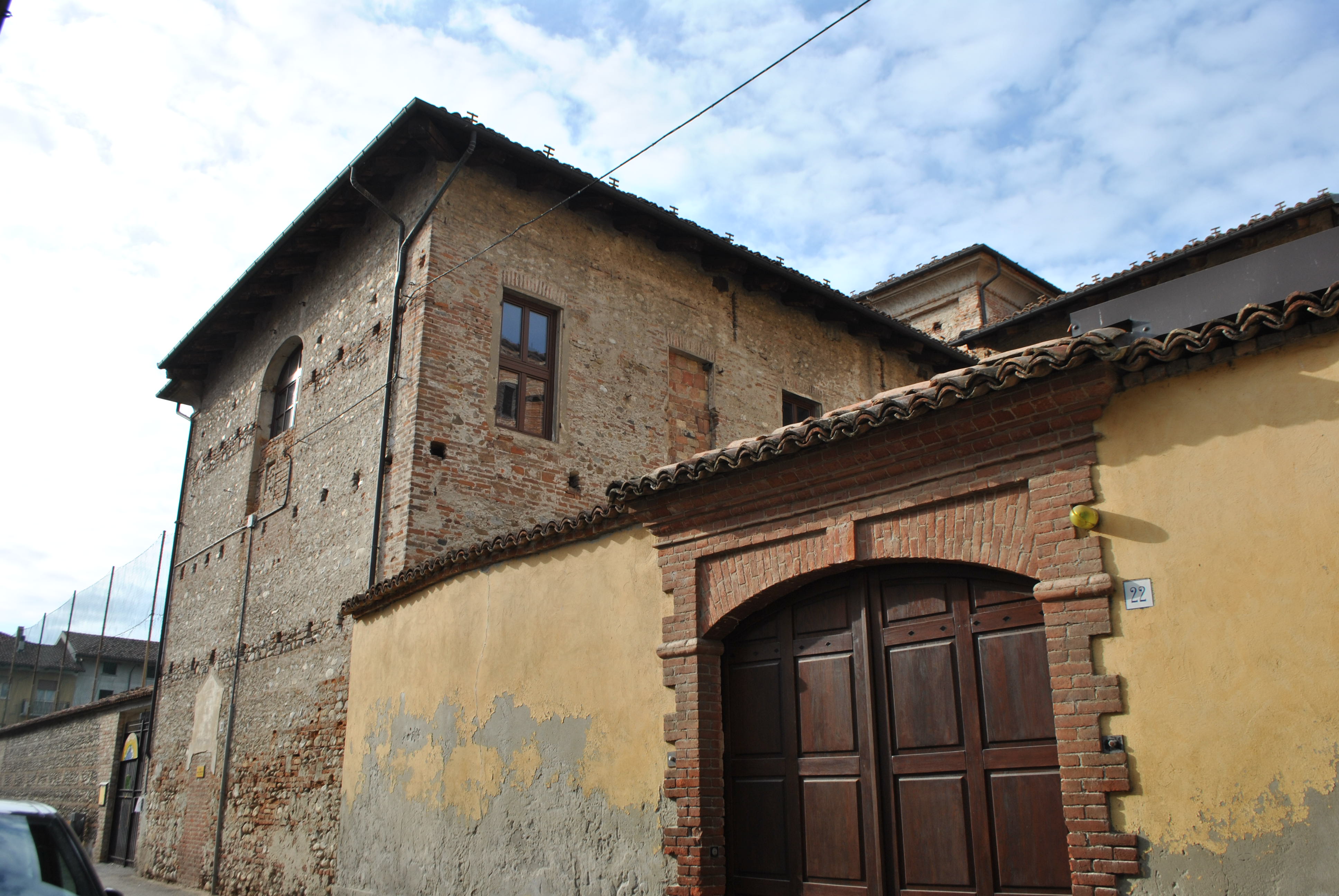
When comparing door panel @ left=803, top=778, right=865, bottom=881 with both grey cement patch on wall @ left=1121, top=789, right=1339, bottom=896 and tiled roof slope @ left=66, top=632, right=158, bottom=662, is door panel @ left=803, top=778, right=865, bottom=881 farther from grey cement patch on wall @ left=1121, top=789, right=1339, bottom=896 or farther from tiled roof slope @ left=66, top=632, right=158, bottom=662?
tiled roof slope @ left=66, top=632, right=158, bottom=662

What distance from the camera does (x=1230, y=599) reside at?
174 inches

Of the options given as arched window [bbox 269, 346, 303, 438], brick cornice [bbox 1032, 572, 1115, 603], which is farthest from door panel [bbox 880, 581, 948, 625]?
arched window [bbox 269, 346, 303, 438]

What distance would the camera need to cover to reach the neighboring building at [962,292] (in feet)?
64.8

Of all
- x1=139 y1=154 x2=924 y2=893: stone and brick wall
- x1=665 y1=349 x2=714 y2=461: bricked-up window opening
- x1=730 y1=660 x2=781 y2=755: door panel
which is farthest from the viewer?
x1=665 y1=349 x2=714 y2=461: bricked-up window opening

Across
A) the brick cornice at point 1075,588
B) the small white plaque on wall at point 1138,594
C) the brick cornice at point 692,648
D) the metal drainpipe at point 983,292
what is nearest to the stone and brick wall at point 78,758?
the brick cornice at point 692,648

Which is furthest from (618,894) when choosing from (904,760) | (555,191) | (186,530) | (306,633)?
(186,530)

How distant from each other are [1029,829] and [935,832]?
547 mm

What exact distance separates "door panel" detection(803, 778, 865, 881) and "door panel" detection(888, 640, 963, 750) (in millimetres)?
471

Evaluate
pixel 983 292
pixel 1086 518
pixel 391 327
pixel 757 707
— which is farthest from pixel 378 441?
pixel 983 292

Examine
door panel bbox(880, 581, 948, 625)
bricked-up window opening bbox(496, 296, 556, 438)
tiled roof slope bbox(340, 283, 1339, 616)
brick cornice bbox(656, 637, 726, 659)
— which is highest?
bricked-up window opening bbox(496, 296, 556, 438)

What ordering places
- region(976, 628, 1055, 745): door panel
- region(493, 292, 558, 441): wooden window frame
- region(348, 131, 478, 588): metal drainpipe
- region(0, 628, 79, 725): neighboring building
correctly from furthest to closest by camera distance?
1. region(0, 628, 79, 725): neighboring building
2. region(493, 292, 558, 441): wooden window frame
3. region(348, 131, 478, 588): metal drainpipe
4. region(976, 628, 1055, 745): door panel

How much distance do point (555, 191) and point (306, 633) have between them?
593 cm

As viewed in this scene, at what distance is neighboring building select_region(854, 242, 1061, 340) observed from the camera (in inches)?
778

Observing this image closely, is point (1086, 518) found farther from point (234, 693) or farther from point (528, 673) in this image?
point (234, 693)
